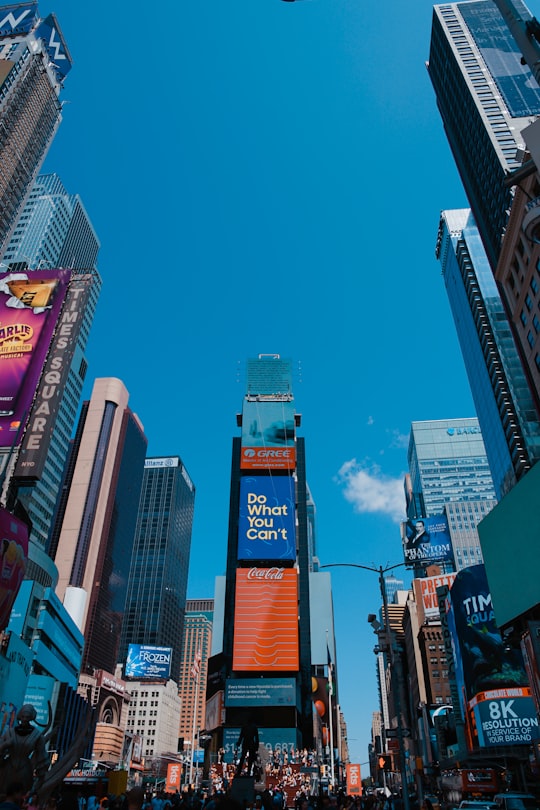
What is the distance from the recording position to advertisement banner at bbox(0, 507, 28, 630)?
32.2 meters

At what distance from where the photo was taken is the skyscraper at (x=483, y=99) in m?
86.2

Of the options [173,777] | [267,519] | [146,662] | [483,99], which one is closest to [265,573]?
[267,519]

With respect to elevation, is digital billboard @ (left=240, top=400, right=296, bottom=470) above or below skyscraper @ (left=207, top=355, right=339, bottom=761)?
above

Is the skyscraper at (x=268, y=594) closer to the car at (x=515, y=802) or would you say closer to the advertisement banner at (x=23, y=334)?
the advertisement banner at (x=23, y=334)

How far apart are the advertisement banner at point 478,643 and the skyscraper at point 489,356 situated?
22.1 meters

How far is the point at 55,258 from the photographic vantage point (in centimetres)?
16512

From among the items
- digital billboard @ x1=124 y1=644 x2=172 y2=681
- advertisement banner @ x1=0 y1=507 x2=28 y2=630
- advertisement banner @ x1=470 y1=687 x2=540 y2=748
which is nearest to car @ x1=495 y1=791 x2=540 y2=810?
advertisement banner @ x1=470 y1=687 x2=540 y2=748

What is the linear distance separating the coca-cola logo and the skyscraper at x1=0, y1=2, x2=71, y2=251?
69052 mm

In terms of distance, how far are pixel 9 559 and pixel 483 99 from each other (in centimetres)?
10330

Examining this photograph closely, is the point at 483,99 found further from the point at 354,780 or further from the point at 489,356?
the point at 354,780

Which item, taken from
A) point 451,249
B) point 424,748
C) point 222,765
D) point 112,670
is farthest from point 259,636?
point 112,670

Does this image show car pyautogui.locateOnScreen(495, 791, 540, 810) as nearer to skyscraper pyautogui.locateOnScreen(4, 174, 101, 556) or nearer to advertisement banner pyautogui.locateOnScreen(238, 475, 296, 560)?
advertisement banner pyautogui.locateOnScreen(238, 475, 296, 560)

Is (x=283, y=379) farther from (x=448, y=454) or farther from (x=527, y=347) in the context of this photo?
(x=448, y=454)

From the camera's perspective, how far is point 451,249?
12950 centimetres
